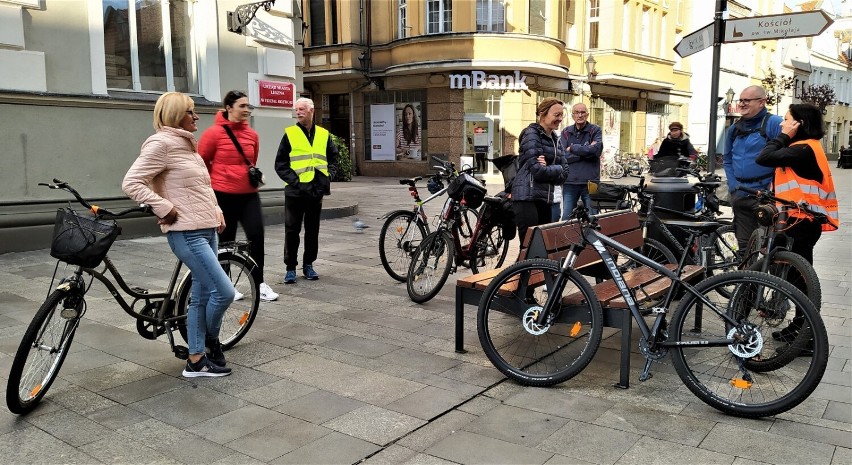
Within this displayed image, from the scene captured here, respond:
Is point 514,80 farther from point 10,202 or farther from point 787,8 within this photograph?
point 787,8

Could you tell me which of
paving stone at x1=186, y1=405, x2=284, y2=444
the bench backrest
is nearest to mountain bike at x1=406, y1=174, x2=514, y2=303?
the bench backrest

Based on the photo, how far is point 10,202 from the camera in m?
8.52

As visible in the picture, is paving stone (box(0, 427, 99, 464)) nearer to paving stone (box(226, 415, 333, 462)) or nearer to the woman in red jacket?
paving stone (box(226, 415, 333, 462))

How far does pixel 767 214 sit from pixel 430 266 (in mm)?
2744

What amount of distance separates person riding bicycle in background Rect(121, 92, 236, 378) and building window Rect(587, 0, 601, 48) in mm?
26502

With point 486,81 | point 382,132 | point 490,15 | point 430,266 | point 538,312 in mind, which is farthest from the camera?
point 382,132

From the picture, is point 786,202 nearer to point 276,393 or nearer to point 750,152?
point 750,152

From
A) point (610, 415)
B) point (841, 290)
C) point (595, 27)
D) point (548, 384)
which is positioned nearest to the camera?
point (610, 415)

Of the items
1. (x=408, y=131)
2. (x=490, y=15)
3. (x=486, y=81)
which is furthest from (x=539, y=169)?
(x=408, y=131)

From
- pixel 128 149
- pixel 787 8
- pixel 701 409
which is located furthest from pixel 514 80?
pixel 787 8

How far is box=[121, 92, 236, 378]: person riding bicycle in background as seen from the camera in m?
3.88

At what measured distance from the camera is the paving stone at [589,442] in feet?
10.6

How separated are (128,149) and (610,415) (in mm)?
8250

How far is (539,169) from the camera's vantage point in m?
5.76
